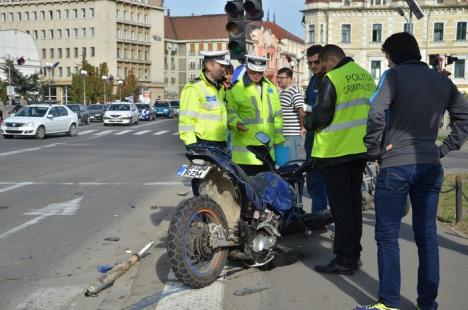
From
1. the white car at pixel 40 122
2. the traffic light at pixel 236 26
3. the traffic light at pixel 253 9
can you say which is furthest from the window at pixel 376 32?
the traffic light at pixel 236 26

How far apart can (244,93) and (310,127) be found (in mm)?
1225

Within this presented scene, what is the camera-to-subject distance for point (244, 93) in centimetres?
604

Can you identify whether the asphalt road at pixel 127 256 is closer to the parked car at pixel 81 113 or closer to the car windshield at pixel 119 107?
the car windshield at pixel 119 107

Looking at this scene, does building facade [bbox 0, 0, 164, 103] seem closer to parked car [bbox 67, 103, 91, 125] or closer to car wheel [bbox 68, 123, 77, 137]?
parked car [bbox 67, 103, 91, 125]

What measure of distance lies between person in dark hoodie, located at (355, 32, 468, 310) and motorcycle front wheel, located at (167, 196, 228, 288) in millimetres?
1402

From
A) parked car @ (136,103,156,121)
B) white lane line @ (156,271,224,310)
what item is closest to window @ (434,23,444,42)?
parked car @ (136,103,156,121)

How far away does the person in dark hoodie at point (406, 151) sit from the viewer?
13.2ft

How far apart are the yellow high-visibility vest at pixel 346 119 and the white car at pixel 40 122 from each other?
22047 millimetres

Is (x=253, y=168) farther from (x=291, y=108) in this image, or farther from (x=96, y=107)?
(x=96, y=107)

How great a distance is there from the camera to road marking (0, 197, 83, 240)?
7.59 meters

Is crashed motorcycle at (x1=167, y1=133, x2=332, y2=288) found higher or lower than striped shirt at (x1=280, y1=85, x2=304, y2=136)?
lower

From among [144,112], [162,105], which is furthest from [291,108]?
[162,105]

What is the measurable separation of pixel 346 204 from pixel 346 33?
79653 mm

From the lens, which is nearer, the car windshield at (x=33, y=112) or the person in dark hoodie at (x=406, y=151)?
the person in dark hoodie at (x=406, y=151)
